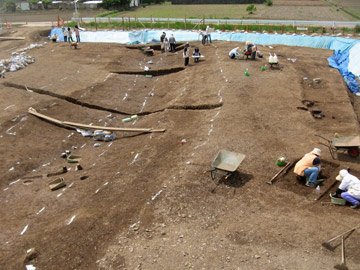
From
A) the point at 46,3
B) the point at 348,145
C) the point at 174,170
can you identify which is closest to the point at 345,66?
the point at 348,145

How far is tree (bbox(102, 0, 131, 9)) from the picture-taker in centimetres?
5663

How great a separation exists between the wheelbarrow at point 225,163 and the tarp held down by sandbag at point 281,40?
11777 mm

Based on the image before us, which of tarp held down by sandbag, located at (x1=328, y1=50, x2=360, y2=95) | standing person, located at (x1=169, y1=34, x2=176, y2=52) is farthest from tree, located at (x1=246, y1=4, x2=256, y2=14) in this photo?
tarp held down by sandbag, located at (x1=328, y1=50, x2=360, y2=95)

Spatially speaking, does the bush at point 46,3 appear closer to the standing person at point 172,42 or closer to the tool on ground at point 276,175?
the standing person at point 172,42

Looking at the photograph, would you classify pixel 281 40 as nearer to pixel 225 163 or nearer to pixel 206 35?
pixel 206 35

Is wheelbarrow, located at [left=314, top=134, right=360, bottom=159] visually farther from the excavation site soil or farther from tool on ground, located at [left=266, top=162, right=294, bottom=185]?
tool on ground, located at [left=266, top=162, right=294, bottom=185]

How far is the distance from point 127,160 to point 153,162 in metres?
1.35

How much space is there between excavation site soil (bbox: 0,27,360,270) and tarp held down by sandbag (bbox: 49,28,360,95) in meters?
1.18

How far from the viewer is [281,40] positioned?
26703 millimetres

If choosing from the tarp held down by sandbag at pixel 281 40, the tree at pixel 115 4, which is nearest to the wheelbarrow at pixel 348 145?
the tarp held down by sandbag at pixel 281 40

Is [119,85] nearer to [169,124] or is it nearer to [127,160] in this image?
[169,124]

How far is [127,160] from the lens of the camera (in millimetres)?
11539

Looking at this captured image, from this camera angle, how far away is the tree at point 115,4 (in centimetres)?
5663

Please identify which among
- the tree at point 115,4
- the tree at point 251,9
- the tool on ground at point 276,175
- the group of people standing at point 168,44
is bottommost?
the tool on ground at point 276,175
